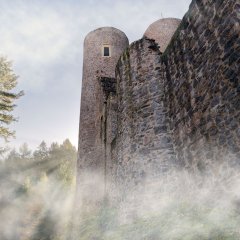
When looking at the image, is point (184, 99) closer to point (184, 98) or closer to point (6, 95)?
point (184, 98)

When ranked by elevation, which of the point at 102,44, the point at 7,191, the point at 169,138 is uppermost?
the point at 102,44

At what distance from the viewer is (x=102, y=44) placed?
1986 centimetres

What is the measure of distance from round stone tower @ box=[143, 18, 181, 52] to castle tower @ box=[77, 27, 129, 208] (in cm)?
218

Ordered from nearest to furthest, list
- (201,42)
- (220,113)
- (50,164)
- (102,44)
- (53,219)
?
(220,113), (201,42), (102,44), (53,219), (50,164)

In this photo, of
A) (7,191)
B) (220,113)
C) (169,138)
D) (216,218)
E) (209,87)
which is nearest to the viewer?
(216,218)

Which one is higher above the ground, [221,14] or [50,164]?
[50,164]

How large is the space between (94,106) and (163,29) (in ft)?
21.1

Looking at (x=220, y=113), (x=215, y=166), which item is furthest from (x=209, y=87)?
(x=215, y=166)

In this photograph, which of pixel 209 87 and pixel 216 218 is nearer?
pixel 216 218

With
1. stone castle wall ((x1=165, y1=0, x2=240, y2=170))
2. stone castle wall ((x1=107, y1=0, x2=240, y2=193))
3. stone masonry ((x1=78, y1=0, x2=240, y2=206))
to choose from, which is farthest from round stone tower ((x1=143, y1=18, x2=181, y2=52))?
stone castle wall ((x1=165, y1=0, x2=240, y2=170))

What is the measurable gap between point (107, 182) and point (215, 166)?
7.46 metres

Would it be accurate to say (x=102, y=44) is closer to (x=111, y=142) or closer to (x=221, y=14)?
(x=111, y=142)

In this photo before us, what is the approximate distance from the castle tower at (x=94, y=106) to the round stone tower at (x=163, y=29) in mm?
2179

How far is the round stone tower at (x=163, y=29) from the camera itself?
1894 centimetres
